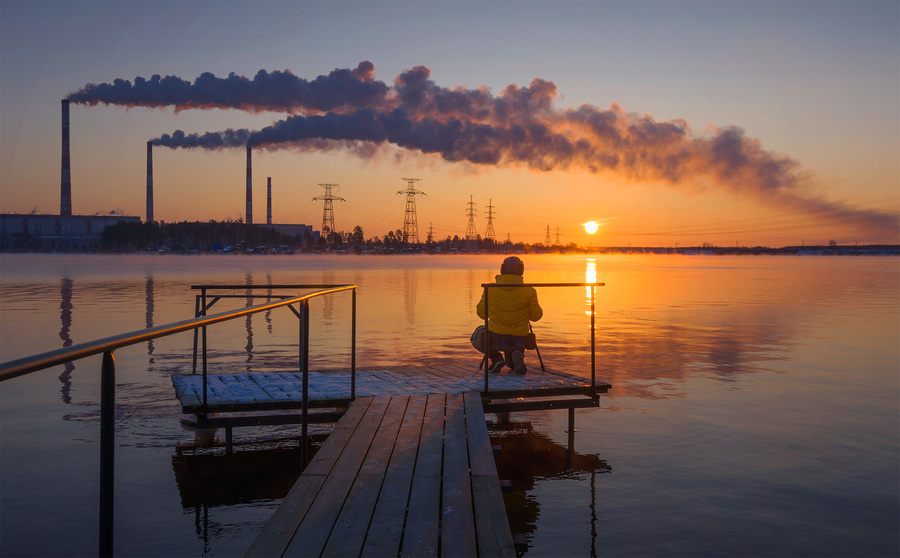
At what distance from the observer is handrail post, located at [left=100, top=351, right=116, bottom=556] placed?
2.85 metres

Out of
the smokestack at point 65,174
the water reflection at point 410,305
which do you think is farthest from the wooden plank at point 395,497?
the smokestack at point 65,174

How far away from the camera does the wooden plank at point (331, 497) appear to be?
4477 mm

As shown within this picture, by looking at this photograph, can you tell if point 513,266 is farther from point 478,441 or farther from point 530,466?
point 478,441

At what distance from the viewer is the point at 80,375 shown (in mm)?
15148

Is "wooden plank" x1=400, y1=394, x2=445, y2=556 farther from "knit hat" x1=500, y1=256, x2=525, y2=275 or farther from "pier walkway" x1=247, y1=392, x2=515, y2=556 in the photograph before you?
"knit hat" x1=500, y1=256, x2=525, y2=275

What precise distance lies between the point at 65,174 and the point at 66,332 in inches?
6653

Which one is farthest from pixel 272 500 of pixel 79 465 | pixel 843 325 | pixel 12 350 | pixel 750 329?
pixel 843 325

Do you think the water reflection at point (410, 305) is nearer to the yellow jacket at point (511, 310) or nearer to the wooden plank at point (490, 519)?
the yellow jacket at point (511, 310)

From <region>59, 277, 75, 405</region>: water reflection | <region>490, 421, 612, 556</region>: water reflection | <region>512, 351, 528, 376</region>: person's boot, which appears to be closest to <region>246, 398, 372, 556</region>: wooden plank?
<region>490, 421, 612, 556</region>: water reflection

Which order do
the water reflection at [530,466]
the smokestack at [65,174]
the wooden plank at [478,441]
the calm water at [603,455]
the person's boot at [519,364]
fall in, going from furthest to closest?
the smokestack at [65,174]
the person's boot at [519,364]
the water reflection at [530,466]
the calm water at [603,455]
the wooden plank at [478,441]

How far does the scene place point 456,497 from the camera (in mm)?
5465

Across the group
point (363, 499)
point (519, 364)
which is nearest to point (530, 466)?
point (519, 364)

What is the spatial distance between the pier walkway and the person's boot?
2.96 metres

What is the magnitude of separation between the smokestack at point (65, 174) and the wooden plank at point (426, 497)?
6619 inches
